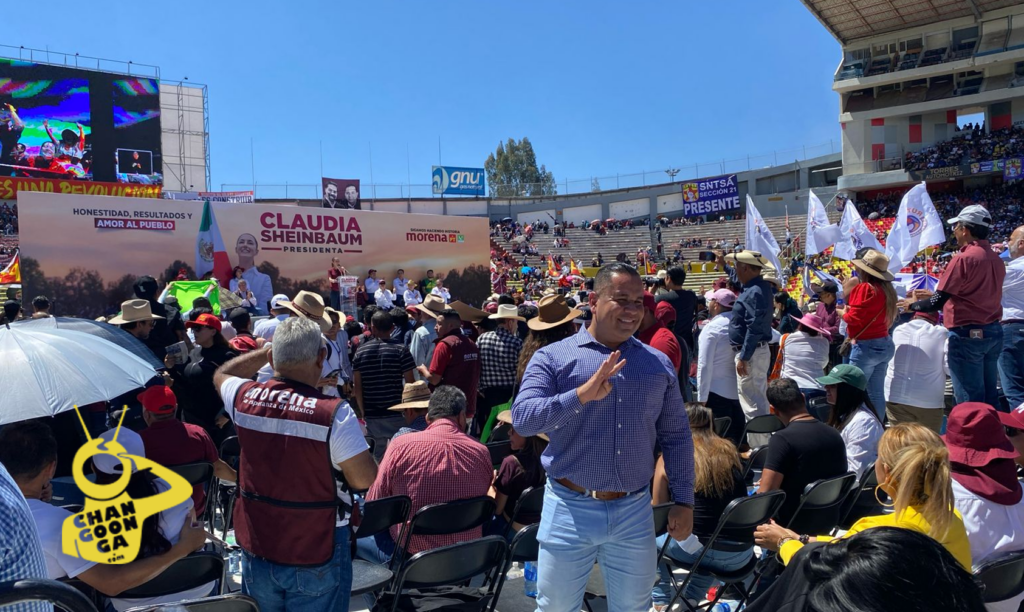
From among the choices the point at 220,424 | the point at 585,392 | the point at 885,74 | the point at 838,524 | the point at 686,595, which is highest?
the point at 885,74

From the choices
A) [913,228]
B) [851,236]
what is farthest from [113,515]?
[851,236]

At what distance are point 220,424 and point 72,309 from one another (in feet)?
32.9

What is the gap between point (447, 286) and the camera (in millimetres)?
19375

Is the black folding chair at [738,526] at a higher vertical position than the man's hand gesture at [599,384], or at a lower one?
lower

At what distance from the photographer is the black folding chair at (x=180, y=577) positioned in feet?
8.97

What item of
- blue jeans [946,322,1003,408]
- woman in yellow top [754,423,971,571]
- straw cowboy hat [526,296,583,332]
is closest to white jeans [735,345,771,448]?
blue jeans [946,322,1003,408]

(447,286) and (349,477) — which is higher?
(447,286)

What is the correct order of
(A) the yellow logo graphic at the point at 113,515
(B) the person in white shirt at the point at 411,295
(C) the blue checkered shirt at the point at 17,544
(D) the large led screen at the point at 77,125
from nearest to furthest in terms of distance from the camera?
(C) the blue checkered shirt at the point at 17,544 → (A) the yellow logo graphic at the point at 113,515 → (B) the person in white shirt at the point at 411,295 → (D) the large led screen at the point at 77,125

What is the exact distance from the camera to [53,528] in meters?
2.22

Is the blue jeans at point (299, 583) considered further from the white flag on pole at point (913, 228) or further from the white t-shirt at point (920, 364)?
the white flag on pole at point (913, 228)

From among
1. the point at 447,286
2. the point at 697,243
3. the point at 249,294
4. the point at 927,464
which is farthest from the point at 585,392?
the point at 697,243

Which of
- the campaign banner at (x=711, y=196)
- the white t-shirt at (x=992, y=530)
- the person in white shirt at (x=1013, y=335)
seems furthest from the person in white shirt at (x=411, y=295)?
the campaign banner at (x=711, y=196)

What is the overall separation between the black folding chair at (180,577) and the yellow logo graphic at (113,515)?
0.93 m

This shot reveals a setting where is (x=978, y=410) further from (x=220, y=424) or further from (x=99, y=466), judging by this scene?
(x=220, y=424)
